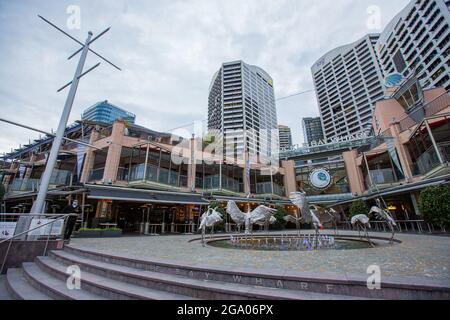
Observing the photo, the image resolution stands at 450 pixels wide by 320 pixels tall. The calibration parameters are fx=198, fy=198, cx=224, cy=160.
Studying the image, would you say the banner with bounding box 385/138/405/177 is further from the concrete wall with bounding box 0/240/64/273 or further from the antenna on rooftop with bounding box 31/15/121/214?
the concrete wall with bounding box 0/240/64/273

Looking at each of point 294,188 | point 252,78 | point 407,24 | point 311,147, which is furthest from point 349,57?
point 294,188

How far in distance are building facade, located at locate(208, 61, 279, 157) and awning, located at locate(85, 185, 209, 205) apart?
5519 cm

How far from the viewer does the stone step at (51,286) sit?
3406 mm

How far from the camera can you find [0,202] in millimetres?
17859

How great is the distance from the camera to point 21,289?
159 inches

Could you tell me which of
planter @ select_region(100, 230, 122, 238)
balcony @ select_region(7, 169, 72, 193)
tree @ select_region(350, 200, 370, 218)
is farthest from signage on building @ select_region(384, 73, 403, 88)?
balcony @ select_region(7, 169, 72, 193)

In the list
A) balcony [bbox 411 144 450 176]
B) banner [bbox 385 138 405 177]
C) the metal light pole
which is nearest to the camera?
the metal light pole

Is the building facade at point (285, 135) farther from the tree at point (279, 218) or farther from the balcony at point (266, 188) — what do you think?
the tree at point (279, 218)

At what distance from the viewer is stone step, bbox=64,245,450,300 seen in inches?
95.3

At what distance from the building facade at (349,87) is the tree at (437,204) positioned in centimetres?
6307

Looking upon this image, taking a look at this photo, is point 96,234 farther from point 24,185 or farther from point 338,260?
point 24,185

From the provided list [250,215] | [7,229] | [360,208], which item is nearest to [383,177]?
[360,208]

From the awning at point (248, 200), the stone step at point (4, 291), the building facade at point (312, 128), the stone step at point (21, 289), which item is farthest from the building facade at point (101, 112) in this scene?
the building facade at point (312, 128)

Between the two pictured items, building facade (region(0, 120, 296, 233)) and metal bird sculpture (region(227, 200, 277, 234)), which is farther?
building facade (region(0, 120, 296, 233))
